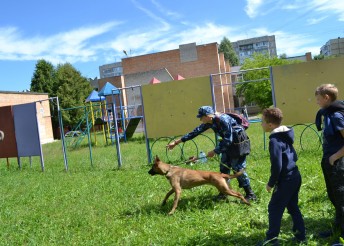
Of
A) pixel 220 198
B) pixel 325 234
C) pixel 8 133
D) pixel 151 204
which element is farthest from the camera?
pixel 8 133

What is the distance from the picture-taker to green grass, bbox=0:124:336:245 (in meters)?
4.46

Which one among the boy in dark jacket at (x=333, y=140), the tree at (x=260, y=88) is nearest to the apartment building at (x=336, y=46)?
the tree at (x=260, y=88)

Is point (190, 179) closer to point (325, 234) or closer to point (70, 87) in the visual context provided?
point (325, 234)

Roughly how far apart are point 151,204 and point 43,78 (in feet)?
132

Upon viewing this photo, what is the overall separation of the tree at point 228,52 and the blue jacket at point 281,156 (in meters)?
76.4

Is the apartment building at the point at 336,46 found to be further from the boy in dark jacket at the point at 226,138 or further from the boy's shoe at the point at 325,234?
the boy's shoe at the point at 325,234

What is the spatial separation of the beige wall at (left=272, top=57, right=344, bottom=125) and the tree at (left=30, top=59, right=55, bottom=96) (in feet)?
122

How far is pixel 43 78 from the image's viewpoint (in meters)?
42.9

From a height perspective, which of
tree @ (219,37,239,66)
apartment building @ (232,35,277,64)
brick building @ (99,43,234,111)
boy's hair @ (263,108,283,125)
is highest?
apartment building @ (232,35,277,64)

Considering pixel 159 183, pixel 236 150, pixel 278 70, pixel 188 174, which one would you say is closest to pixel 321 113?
pixel 236 150

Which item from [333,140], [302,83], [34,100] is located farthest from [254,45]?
[333,140]

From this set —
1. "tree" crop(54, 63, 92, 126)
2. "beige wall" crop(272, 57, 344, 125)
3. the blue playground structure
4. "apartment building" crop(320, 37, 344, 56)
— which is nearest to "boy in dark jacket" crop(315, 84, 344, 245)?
"beige wall" crop(272, 57, 344, 125)

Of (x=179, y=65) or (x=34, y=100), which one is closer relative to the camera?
(x=34, y=100)

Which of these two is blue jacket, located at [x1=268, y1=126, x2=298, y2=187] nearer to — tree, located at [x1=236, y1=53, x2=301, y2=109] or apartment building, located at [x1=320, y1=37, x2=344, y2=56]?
tree, located at [x1=236, y1=53, x2=301, y2=109]
